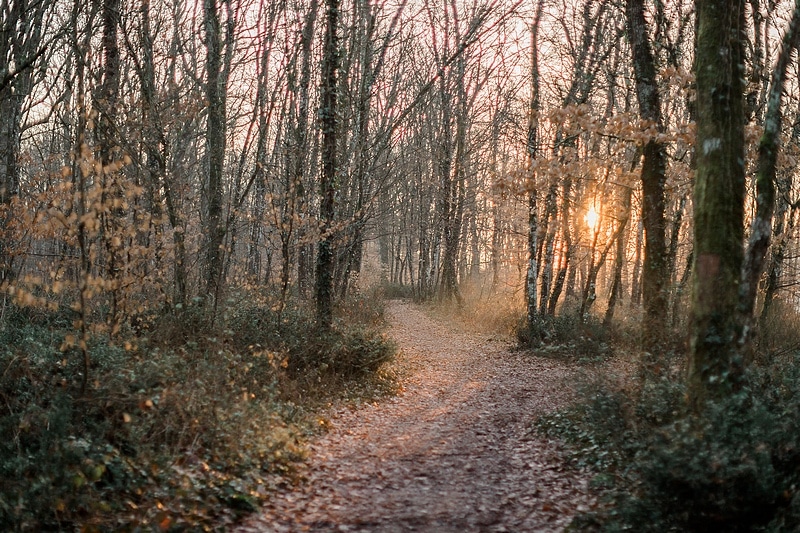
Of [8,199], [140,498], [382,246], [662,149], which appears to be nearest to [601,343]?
[662,149]

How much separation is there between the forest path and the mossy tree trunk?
6.29 ft

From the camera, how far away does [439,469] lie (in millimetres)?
6922

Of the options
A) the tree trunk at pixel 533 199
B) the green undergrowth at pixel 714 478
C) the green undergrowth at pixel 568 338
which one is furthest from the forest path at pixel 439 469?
the tree trunk at pixel 533 199

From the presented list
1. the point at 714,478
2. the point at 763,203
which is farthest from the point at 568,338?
the point at 714,478

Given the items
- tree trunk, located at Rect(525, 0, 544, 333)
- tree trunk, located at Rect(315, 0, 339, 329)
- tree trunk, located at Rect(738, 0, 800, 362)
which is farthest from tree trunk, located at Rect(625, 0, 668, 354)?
tree trunk, located at Rect(525, 0, 544, 333)

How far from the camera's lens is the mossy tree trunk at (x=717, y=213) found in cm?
575

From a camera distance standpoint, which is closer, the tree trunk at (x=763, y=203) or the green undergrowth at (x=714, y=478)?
the green undergrowth at (x=714, y=478)

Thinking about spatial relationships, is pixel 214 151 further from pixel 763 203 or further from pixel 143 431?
pixel 763 203

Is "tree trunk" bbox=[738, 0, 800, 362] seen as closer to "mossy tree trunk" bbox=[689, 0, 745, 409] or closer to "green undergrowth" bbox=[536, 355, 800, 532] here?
"mossy tree trunk" bbox=[689, 0, 745, 409]

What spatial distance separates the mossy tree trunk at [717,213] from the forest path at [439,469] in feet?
6.29

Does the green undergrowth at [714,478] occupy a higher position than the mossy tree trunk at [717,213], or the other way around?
the mossy tree trunk at [717,213]

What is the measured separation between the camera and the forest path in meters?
5.38

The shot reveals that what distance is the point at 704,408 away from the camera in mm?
5711

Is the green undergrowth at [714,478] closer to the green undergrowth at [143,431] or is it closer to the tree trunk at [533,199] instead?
the green undergrowth at [143,431]
